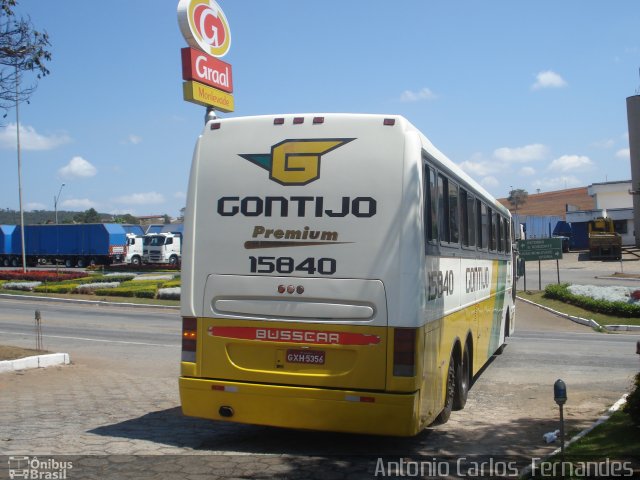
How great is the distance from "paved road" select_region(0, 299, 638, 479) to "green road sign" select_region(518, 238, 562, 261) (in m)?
15.4

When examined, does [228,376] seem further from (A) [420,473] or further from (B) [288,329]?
(A) [420,473]

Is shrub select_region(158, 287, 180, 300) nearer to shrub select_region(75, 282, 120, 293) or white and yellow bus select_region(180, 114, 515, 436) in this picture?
shrub select_region(75, 282, 120, 293)

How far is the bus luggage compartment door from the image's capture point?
21.8 feet

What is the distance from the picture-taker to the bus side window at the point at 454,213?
836 centimetres

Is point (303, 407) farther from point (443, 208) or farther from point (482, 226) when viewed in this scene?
point (482, 226)

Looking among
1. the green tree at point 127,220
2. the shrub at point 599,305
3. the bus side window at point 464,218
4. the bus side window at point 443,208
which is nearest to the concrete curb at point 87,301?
the shrub at point 599,305

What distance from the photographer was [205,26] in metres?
19.2

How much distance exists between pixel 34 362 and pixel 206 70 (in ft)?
33.5

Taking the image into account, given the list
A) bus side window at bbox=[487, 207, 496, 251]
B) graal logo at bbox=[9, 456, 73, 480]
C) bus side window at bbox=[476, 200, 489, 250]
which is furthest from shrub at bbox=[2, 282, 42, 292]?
graal logo at bbox=[9, 456, 73, 480]

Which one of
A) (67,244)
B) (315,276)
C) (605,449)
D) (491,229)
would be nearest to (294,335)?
(315,276)

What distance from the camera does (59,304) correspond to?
28453 mm

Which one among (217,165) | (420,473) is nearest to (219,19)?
(217,165)

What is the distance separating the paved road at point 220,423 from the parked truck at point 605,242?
41.6 meters

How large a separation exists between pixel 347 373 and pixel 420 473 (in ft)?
3.76
